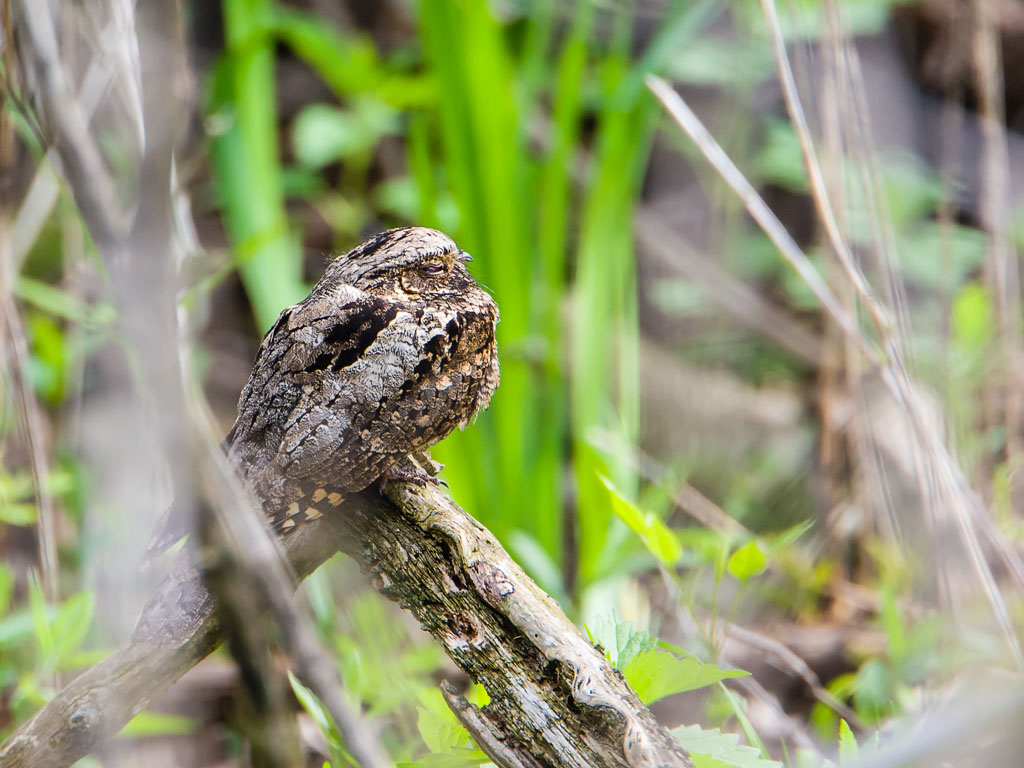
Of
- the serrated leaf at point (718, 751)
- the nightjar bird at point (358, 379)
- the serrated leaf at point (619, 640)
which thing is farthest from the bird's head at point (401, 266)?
the serrated leaf at point (718, 751)

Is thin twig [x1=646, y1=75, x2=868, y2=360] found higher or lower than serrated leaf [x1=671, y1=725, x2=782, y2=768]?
higher

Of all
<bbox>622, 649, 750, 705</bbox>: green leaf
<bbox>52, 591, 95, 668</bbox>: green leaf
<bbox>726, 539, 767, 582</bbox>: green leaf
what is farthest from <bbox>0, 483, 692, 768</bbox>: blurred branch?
<bbox>52, 591, 95, 668</bbox>: green leaf

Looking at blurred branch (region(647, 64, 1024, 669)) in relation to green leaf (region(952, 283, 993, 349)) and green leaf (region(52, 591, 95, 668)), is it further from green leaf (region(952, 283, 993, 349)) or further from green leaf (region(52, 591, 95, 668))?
green leaf (region(52, 591, 95, 668))

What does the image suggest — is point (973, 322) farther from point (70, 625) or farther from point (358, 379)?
point (70, 625)

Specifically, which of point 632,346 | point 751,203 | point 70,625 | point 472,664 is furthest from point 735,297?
point 70,625

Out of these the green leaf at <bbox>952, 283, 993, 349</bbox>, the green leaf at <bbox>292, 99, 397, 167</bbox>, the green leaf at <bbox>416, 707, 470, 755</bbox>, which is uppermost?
the green leaf at <bbox>292, 99, 397, 167</bbox>

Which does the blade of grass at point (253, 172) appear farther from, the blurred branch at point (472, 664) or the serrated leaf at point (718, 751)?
the serrated leaf at point (718, 751)
